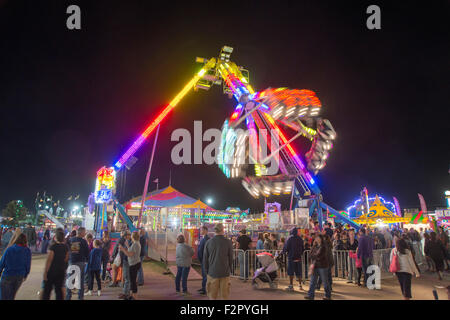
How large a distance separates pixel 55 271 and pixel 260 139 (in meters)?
19.5

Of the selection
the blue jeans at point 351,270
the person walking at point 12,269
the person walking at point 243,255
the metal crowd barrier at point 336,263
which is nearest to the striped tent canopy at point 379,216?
the metal crowd barrier at point 336,263

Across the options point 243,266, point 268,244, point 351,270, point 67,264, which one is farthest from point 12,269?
point 351,270

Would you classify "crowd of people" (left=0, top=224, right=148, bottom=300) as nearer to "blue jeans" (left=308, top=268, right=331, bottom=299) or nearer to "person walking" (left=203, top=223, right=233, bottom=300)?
"person walking" (left=203, top=223, right=233, bottom=300)

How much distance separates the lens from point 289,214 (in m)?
18.3

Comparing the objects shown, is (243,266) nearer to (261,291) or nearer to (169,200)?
(261,291)

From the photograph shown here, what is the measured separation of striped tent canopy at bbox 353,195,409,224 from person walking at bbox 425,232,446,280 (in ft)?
66.7

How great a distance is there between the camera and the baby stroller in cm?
865

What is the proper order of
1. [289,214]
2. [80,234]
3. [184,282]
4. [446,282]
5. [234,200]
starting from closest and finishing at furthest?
[80,234], [184,282], [446,282], [289,214], [234,200]

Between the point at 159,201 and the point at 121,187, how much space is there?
23.5 ft

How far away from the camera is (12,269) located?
535 centimetres

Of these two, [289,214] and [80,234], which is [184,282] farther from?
[289,214]

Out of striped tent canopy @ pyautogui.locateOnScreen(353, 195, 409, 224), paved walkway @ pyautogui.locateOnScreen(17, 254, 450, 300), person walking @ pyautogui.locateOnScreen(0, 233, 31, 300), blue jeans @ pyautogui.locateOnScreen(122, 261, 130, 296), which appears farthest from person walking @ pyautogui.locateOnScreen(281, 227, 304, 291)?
striped tent canopy @ pyautogui.locateOnScreen(353, 195, 409, 224)

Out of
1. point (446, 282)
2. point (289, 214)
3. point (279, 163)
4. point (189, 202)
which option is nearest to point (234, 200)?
point (189, 202)

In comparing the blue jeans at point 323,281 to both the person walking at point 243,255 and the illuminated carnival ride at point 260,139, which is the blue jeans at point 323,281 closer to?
the person walking at point 243,255
